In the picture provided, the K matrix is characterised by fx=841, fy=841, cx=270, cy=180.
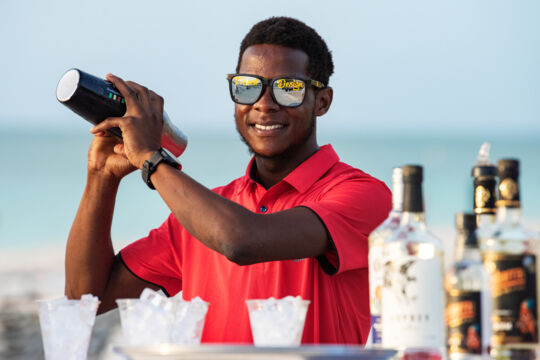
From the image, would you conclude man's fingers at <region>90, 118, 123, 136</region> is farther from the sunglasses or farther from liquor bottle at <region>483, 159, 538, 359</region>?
liquor bottle at <region>483, 159, 538, 359</region>

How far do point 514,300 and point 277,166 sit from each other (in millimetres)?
1337

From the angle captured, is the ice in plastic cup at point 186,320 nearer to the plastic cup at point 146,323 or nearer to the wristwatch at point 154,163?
the plastic cup at point 146,323

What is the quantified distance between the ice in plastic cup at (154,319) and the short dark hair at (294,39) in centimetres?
124

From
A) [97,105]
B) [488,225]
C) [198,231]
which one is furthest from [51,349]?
[488,225]

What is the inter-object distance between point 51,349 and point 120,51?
18987mm

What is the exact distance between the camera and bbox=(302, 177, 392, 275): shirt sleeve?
2.15 meters

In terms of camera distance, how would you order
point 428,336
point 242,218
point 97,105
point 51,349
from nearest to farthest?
point 428,336 < point 51,349 < point 242,218 < point 97,105

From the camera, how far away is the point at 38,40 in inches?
833

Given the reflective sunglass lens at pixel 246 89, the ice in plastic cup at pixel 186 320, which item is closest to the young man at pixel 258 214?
the reflective sunglass lens at pixel 246 89

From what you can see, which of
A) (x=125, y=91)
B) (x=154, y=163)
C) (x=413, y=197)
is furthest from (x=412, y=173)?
(x=125, y=91)

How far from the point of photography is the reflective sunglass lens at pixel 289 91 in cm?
254

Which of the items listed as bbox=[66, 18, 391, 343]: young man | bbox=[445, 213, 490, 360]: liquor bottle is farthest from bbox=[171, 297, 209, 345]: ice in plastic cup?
bbox=[445, 213, 490, 360]: liquor bottle

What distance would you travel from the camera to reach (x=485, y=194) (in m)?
1.60

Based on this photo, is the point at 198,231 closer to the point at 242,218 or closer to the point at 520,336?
the point at 242,218
